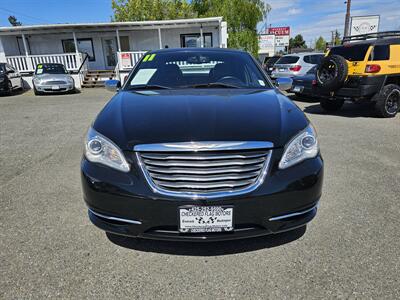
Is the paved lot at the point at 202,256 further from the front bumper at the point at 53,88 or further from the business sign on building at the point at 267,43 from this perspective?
the business sign on building at the point at 267,43

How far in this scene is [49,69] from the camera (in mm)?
14523

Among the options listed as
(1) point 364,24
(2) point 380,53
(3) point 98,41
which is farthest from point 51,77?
(1) point 364,24

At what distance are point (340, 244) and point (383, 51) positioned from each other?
21.3 feet

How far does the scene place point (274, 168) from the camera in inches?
74.7

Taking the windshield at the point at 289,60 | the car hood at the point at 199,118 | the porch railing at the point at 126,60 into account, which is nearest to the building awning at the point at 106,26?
the porch railing at the point at 126,60

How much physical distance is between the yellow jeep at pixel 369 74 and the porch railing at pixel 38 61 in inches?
591

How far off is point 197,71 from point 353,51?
18.7ft

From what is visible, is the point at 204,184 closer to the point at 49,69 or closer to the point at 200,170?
the point at 200,170

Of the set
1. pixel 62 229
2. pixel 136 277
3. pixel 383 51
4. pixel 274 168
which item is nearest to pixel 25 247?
pixel 62 229

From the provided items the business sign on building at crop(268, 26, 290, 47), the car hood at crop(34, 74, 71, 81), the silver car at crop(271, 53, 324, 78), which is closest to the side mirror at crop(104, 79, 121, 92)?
the silver car at crop(271, 53, 324, 78)

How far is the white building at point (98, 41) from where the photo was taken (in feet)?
57.6

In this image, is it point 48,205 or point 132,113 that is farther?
point 48,205

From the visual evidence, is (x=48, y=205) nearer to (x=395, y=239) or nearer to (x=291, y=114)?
(x=291, y=114)

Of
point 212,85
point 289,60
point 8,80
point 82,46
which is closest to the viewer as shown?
point 212,85
